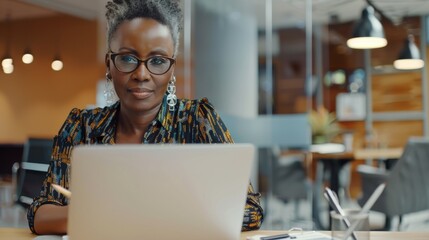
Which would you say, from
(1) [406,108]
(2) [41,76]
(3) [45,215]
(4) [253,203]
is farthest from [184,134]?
(1) [406,108]

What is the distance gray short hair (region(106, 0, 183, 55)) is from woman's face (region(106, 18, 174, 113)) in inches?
1.2

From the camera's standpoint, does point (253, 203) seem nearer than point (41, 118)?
Yes

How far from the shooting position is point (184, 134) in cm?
201

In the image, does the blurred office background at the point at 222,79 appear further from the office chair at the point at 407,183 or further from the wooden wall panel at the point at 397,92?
the wooden wall panel at the point at 397,92

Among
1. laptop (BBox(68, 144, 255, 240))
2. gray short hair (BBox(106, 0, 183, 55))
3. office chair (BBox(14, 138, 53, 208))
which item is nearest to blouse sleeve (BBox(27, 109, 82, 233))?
gray short hair (BBox(106, 0, 183, 55))

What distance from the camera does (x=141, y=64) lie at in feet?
6.23

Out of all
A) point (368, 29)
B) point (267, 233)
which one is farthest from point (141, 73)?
point (368, 29)

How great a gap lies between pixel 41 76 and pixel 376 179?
3.06m

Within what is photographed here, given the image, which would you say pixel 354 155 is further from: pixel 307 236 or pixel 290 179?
pixel 307 236

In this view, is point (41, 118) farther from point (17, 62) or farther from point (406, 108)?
point (406, 108)

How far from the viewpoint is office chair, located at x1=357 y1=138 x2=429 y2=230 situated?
3861 mm

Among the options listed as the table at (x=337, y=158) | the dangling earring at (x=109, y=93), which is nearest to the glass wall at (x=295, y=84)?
the table at (x=337, y=158)

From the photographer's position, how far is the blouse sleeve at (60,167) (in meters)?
1.65

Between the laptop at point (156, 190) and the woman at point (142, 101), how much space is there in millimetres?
827
